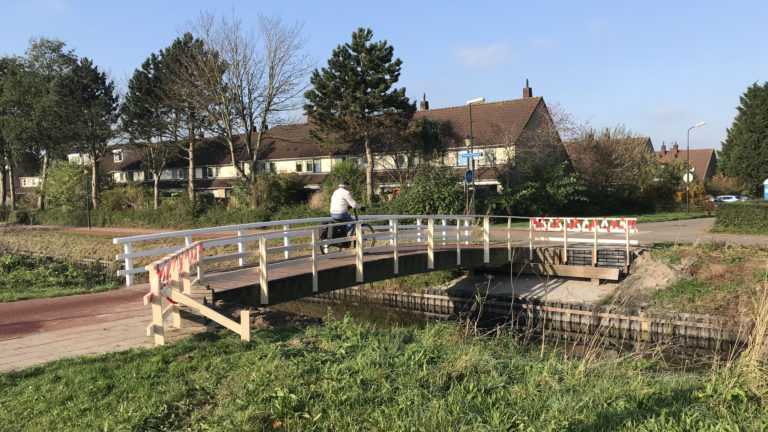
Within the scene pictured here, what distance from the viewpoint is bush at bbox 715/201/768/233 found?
20703 millimetres

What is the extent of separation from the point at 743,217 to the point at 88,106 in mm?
43023

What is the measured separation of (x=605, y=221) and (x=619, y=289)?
2478 millimetres

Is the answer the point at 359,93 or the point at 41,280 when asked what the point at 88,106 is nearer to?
the point at 359,93

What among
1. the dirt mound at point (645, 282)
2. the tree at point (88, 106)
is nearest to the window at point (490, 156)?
the dirt mound at point (645, 282)

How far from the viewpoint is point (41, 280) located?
12.8 metres

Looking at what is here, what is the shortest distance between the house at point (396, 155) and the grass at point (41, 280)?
18528mm

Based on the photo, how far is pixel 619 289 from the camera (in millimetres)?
14805

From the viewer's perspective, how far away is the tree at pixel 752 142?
4494cm

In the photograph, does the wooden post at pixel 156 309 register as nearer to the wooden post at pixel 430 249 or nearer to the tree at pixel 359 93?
the wooden post at pixel 430 249

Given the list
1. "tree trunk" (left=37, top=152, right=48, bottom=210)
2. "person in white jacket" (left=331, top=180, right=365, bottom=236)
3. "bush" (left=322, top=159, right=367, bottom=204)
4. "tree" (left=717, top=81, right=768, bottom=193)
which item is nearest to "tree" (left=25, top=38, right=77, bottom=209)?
"tree trunk" (left=37, top=152, right=48, bottom=210)

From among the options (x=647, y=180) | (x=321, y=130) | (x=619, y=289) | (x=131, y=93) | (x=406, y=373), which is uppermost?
(x=131, y=93)

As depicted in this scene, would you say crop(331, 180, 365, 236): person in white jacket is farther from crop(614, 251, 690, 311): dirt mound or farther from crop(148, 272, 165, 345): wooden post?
crop(614, 251, 690, 311): dirt mound

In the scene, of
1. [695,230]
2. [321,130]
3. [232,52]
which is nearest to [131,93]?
[232,52]

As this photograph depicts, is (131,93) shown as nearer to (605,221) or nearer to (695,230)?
(605,221)
